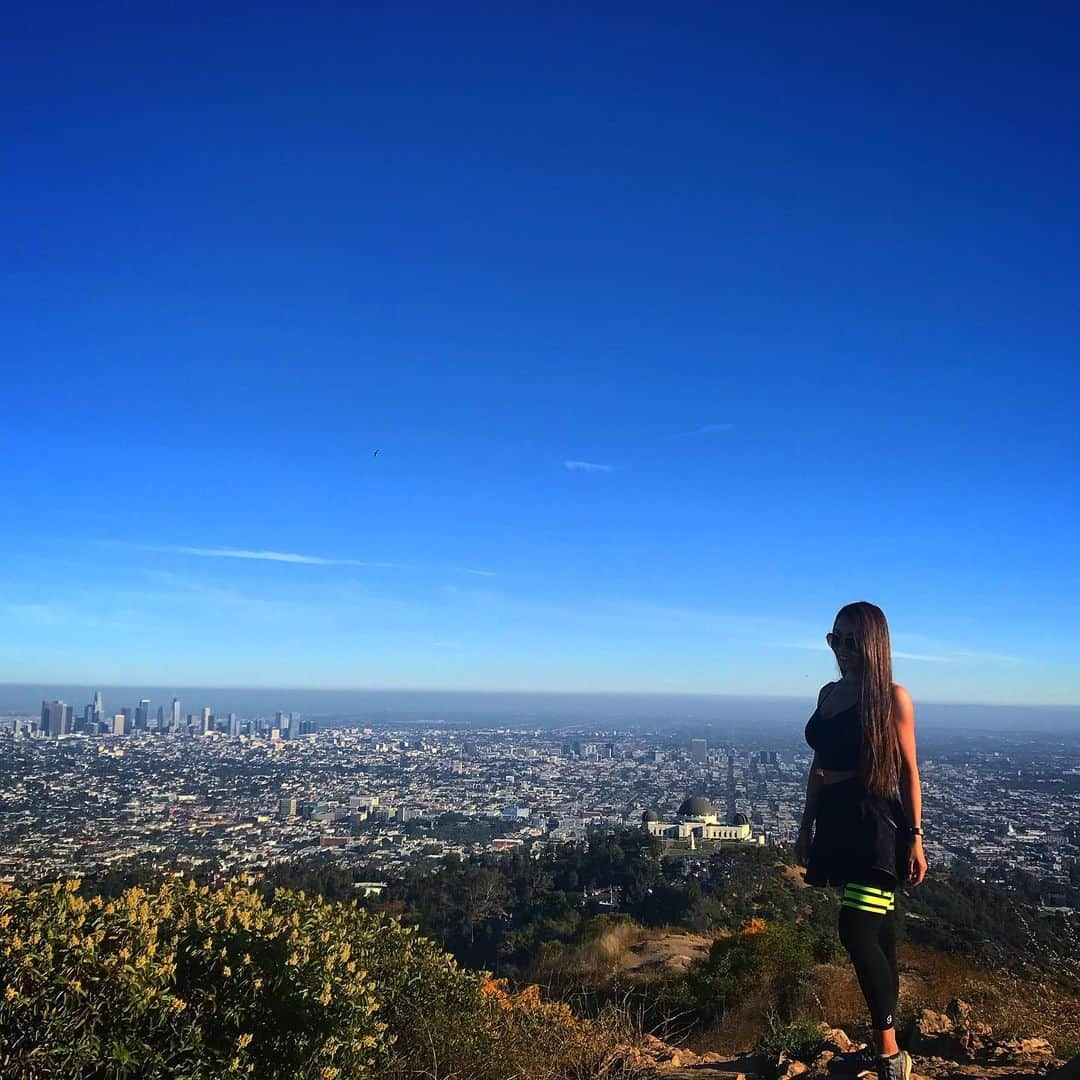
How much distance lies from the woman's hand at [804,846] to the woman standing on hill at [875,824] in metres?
0.11

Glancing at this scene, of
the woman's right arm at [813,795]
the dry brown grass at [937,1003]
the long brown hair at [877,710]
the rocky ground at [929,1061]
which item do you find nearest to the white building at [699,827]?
the dry brown grass at [937,1003]

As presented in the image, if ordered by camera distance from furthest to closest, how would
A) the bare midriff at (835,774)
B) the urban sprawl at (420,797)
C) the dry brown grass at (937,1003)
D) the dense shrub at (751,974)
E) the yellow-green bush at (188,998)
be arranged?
1. the urban sprawl at (420,797)
2. the dense shrub at (751,974)
3. the dry brown grass at (937,1003)
4. the bare midriff at (835,774)
5. the yellow-green bush at (188,998)

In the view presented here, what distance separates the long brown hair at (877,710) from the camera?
10.6 feet

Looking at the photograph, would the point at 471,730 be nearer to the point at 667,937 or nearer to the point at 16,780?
the point at 16,780

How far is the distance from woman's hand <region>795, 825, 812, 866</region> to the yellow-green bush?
1.62 meters

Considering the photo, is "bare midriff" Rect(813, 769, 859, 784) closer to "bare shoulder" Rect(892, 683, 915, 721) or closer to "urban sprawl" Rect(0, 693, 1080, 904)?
"bare shoulder" Rect(892, 683, 915, 721)

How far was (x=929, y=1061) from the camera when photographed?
4168 millimetres

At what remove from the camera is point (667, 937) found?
43.9 ft

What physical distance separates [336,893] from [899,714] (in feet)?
49.8

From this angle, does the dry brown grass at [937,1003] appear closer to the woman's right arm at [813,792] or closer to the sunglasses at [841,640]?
the woman's right arm at [813,792]

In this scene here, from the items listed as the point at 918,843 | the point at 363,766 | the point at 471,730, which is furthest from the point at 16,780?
the point at 471,730

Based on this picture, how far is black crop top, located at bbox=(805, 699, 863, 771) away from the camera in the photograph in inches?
131

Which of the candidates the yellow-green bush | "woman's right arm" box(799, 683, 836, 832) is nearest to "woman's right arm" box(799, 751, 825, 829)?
"woman's right arm" box(799, 683, 836, 832)

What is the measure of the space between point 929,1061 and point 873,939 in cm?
154
